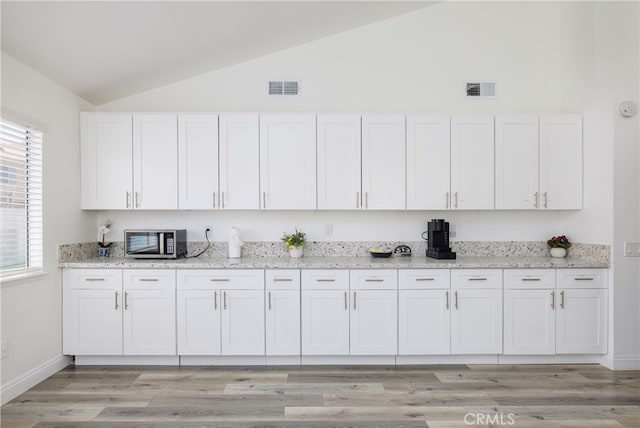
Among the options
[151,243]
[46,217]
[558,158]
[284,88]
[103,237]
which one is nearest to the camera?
[46,217]

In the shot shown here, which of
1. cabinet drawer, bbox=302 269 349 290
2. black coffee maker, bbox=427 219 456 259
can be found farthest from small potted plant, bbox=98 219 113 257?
black coffee maker, bbox=427 219 456 259

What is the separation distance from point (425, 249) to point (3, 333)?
12.1 feet

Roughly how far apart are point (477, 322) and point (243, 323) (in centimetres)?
209

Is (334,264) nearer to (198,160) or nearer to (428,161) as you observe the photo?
(428,161)

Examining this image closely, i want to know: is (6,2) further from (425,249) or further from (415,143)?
(425,249)

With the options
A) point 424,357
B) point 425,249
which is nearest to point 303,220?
point 425,249

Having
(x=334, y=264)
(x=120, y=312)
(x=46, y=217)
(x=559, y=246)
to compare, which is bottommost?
(x=120, y=312)

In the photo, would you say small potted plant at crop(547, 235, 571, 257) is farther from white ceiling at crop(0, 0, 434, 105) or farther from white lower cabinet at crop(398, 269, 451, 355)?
white ceiling at crop(0, 0, 434, 105)

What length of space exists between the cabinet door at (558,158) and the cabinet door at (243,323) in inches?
114

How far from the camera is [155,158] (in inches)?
151

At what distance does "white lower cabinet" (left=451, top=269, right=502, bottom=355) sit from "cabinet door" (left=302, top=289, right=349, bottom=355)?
38.3 inches

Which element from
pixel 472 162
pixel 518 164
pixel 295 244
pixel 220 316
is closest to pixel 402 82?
pixel 472 162

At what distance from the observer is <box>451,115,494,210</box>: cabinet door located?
384 cm

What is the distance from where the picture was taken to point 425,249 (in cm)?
418
